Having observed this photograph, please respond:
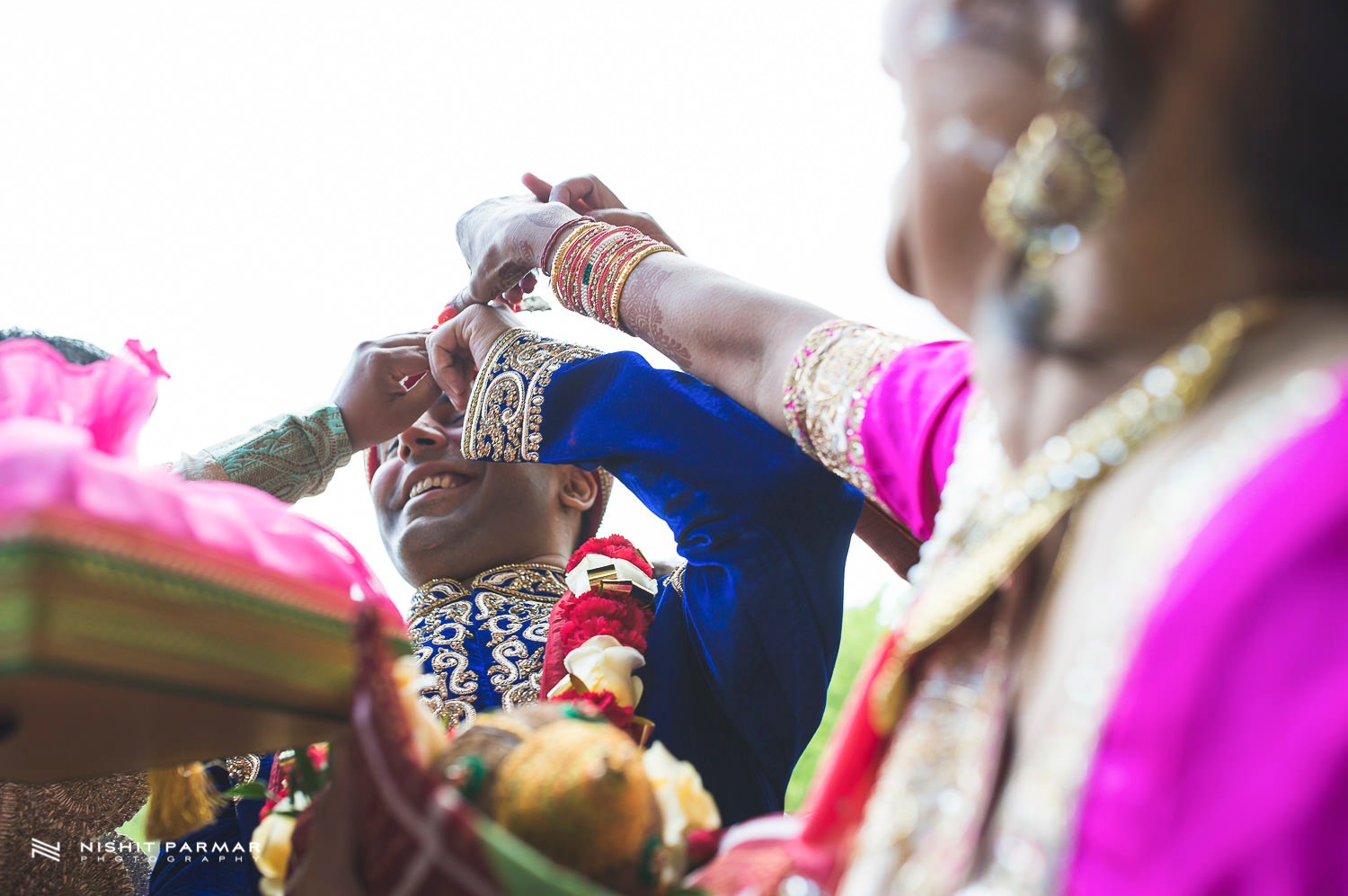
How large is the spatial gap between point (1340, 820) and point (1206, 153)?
321 mm

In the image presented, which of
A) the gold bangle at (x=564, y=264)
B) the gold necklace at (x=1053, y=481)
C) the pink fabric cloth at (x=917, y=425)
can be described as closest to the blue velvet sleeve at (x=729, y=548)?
the gold bangle at (x=564, y=264)

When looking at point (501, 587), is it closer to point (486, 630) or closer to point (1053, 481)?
point (486, 630)

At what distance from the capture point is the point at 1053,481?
618 millimetres

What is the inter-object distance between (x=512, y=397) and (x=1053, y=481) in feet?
4.22

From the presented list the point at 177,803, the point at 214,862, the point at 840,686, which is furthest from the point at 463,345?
the point at 840,686

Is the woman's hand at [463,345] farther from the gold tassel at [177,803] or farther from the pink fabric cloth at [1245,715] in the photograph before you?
the pink fabric cloth at [1245,715]

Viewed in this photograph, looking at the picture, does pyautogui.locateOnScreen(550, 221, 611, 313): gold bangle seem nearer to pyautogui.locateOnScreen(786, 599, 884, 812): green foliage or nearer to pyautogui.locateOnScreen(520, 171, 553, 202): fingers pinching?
pyautogui.locateOnScreen(520, 171, 553, 202): fingers pinching

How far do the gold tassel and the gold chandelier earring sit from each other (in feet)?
2.56

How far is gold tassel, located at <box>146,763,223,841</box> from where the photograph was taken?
94 cm

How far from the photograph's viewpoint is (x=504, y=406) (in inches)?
71.2

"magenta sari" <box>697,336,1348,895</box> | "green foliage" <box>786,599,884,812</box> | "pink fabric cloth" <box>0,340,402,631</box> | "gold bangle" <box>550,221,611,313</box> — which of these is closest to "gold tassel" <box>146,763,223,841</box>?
"pink fabric cloth" <box>0,340,402,631</box>

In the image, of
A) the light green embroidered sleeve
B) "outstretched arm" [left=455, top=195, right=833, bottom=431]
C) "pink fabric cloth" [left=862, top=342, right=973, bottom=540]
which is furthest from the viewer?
the light green embroidered sleeve

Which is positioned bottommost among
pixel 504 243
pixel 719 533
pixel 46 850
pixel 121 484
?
pixel 46 850

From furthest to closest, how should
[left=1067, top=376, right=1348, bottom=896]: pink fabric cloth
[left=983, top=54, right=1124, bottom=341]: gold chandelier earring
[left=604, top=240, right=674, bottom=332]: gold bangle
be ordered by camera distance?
[left=604, top=240, right=674, bottom=332]: gold bangle → [left=983, top=54, right=1124, bottom=341]: gold chandelier earring → [left=1067, top=376, right=1348, bottom=896]: pink fabric cloth
